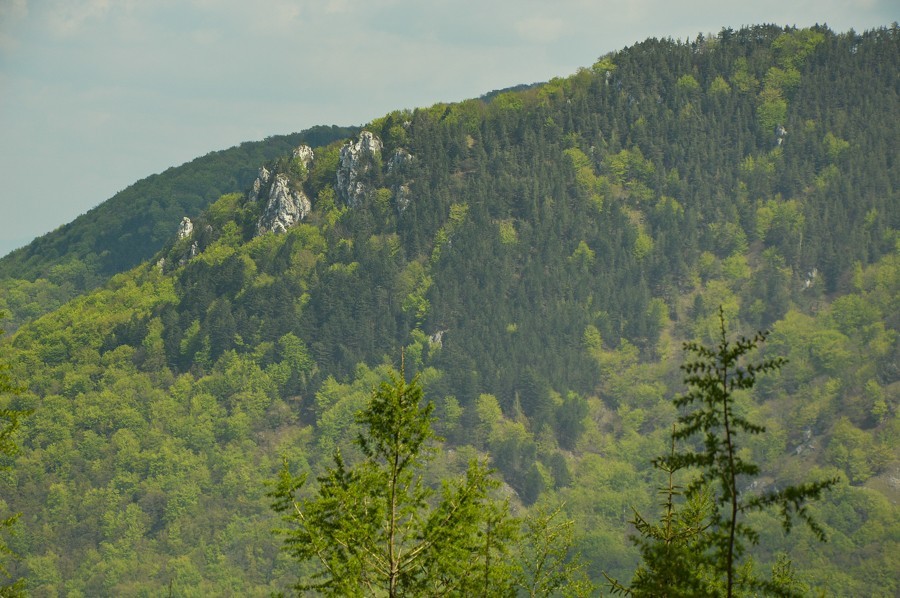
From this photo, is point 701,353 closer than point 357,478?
Yes

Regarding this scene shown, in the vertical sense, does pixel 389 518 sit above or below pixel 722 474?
below

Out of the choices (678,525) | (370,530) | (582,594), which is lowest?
(582,594)

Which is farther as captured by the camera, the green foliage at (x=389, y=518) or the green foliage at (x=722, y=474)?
the green foliage at (x=389, y=518)

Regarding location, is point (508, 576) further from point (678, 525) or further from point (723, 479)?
point (723, 479)

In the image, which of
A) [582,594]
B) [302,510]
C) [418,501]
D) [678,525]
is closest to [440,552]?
[418,501]

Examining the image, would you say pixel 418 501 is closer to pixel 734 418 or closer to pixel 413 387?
pixel 413 387

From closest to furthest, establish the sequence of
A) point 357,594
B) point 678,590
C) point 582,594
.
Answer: point 678,590 → point 357,594 → point 582,594

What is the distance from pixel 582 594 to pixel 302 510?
40.0 ft

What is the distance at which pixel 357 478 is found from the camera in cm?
3800

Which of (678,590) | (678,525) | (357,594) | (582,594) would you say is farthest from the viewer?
(582,594)

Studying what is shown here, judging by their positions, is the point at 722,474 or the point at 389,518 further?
the point at 389,518

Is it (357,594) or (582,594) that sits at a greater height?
(357,594)

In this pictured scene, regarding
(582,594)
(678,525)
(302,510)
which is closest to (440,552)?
(302,510)

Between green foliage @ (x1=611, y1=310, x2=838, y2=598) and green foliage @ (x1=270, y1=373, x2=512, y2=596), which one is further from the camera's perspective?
green foliage @ (x1=270, y1=373, x2=512, y2=596)
